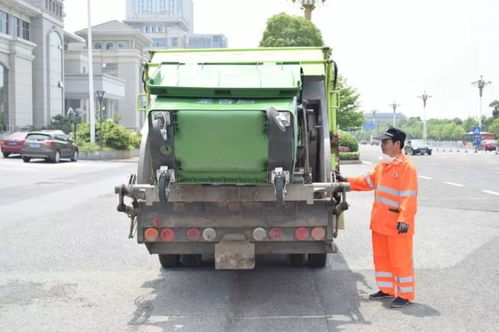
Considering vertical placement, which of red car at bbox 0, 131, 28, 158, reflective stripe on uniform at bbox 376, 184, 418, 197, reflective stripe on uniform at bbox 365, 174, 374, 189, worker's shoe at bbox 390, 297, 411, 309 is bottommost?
worker's shoe at bbox 390, 297, 411, 309

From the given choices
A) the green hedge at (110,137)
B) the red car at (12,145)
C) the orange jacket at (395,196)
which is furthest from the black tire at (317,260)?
the green hedge at (110,137)

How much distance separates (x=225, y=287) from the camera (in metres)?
6.49

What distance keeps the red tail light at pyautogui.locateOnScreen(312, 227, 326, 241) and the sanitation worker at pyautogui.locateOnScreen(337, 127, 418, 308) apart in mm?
564

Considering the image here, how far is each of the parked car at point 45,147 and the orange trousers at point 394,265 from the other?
82.9 feet

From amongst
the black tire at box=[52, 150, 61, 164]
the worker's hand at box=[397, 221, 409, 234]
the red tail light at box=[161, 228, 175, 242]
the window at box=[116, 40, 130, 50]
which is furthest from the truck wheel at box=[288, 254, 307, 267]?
the window at box=[116, 40, 130, 50]

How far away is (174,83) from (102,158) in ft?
103

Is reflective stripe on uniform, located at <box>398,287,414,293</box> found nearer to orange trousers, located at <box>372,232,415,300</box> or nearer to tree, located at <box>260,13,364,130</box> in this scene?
orange trousers, located at <box>372,232,415,300</box>

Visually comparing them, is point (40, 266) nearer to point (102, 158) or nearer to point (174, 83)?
point (174, 83)

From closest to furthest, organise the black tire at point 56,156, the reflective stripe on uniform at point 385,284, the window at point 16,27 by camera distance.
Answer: the reflective stripe on uniform at point 385,284 < the black tire at point 56,156 < the window at point 16,27

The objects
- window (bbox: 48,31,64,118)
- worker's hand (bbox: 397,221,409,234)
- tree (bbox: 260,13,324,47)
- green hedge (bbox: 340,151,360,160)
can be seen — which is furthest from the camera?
window (bbox: 48,31,64,118)

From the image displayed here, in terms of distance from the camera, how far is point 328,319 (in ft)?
17.6

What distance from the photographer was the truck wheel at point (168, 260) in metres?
7.20

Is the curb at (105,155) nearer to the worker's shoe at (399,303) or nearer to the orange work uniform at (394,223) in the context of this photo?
the orange work uniform at (394,223)

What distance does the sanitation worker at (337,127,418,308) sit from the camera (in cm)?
574
